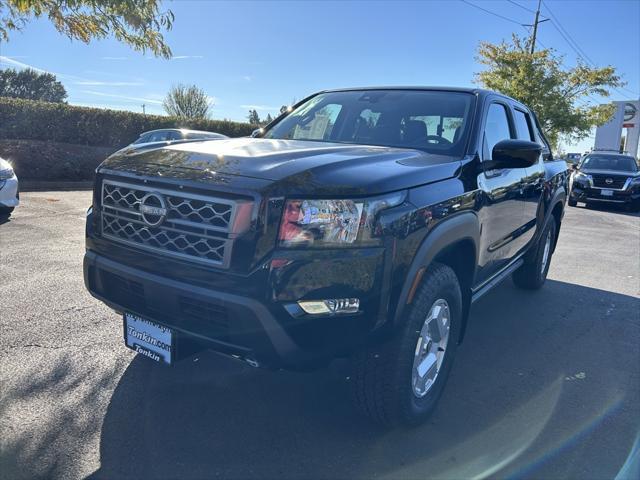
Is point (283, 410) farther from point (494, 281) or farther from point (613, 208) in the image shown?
point (613, 208)

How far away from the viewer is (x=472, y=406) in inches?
119

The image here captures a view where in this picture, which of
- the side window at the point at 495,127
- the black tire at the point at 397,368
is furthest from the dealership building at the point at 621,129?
the black tire at the point at 397,368

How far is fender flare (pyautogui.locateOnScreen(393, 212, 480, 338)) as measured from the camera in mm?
2275

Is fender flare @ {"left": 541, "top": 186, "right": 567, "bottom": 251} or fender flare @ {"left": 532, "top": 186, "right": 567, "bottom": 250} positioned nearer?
fender flare @ {"left": 532, "top": 186, "right": 567, "bottom": 250}

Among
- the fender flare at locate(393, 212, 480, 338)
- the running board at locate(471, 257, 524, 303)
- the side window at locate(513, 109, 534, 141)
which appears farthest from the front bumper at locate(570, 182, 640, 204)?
Result: the fender flare at locate(393, 212, 480, 338)

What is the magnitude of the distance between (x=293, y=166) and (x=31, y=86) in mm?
65136

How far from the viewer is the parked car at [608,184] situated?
13.9 m

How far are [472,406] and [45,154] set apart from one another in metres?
13.7

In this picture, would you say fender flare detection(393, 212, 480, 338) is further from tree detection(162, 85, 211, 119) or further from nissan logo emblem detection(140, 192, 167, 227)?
tree detection(162, 85, 211, 119)

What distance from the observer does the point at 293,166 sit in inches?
91.2

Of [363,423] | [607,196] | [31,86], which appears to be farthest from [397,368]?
[31,86]

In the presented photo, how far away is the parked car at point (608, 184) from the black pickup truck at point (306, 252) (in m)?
12.7

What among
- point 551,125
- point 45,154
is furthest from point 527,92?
point 45,154

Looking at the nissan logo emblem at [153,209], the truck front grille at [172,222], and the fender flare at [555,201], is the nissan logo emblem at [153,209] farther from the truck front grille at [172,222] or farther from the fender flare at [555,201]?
the fender flare at [555,201]
